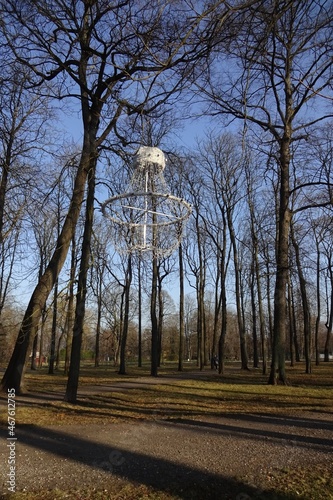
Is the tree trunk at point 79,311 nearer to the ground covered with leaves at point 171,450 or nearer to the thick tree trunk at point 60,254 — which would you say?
the thick tree trunk at point 60,254

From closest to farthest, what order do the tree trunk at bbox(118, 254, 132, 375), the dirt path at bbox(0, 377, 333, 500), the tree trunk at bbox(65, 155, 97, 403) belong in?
the dirt path at bbox(0, 377, 333, 500) < the tree trunk at bbox(65, 155, 97, 403) < the tree trunk at bbox(118, 254, 132, 375)

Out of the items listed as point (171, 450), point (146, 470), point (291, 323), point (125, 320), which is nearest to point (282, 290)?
point (171, 450)

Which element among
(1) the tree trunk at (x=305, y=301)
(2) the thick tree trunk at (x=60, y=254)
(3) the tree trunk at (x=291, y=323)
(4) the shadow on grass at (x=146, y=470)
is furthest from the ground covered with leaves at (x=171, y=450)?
(3) the tree trunk at (x=291, y=323)

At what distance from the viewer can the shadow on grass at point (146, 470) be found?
486 cm

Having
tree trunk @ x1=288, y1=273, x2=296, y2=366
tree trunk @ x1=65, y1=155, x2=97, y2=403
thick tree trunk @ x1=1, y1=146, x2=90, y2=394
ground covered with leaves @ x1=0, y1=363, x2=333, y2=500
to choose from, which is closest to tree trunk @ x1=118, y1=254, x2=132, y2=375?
tree trunk @ x1=288, y1=273, x2=296, y2=366

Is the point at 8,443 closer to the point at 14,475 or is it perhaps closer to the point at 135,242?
the point at 14,475

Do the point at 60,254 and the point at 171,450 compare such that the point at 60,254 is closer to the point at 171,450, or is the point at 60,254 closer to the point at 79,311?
the point at 79,311

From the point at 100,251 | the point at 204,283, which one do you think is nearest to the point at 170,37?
the point at 100,251

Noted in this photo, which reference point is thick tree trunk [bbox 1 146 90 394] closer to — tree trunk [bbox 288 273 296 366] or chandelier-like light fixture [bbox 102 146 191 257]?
chandelier-like light fixture [bbox 102 146 191 257]

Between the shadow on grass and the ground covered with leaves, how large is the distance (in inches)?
0.5

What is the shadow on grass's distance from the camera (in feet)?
15.9

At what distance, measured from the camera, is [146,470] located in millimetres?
5574

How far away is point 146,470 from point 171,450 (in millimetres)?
1025

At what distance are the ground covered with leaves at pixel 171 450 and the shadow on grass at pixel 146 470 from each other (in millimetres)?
13
